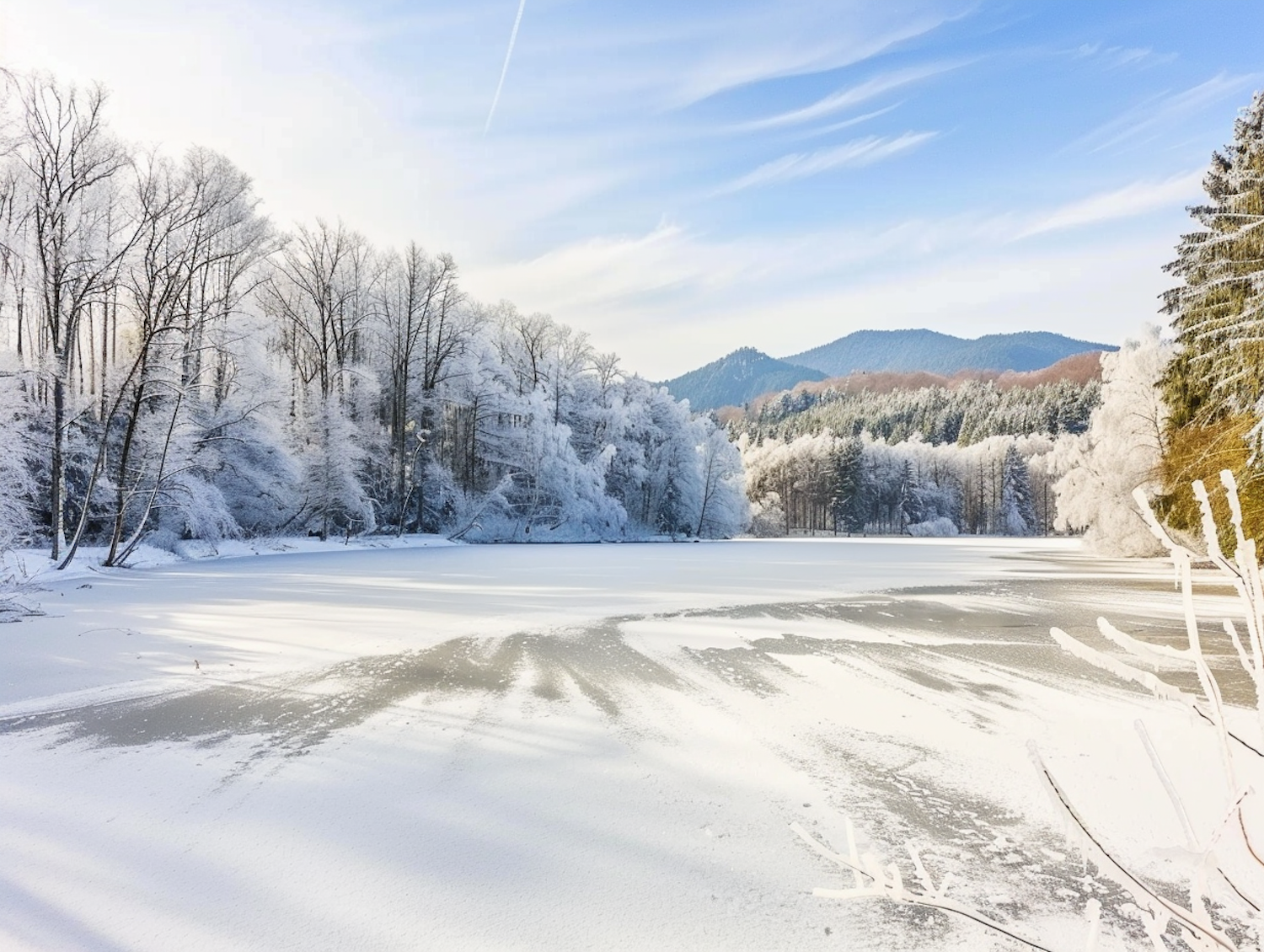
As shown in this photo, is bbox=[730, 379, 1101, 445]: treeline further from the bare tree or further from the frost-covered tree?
the bare tree

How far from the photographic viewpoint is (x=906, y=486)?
77.0 meters

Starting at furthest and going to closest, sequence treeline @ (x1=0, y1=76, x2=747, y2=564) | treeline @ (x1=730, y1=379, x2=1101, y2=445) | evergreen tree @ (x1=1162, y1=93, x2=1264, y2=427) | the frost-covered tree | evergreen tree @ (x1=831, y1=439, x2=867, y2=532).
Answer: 1. treeline @ (x1=730, y1=379, x2=1101, y2=445)
2. evergreen tree @ (x1=831, y1=439, x2=867, y2=532)
3. the frost-covered tree
4. treeline @ (x1=0, y1=76, x2=747, y2=564)
5. evergreen tree @ (x1=1162, y1=93, x2=1264, y2=427)

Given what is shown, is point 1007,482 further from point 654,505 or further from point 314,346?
point 314,346

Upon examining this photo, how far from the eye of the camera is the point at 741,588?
13.2 m

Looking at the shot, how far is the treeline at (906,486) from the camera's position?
7388cm

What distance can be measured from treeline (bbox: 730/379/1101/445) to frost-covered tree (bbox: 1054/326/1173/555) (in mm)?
60710

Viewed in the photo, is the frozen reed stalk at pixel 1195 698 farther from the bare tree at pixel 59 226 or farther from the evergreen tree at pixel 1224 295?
the bare tree at pixel 59 226

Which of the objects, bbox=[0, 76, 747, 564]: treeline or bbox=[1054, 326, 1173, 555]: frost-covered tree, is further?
bbox=[1054, 326, 1173, 555]: frost-covered tree

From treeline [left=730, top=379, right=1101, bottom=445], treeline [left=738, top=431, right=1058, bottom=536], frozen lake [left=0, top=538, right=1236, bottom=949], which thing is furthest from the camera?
treeline [left=730, top=379, right=1101, bottom=445]

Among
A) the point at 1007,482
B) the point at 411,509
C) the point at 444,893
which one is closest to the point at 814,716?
the point at 444,893

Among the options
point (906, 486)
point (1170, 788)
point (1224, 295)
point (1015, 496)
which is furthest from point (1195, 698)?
point (1015, 496)

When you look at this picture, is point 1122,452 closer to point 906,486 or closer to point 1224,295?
point 1224,295

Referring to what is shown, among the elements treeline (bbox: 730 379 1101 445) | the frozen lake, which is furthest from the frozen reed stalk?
treeline (bbox: 730 379 1101 445)

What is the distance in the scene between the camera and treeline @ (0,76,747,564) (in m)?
16.0
